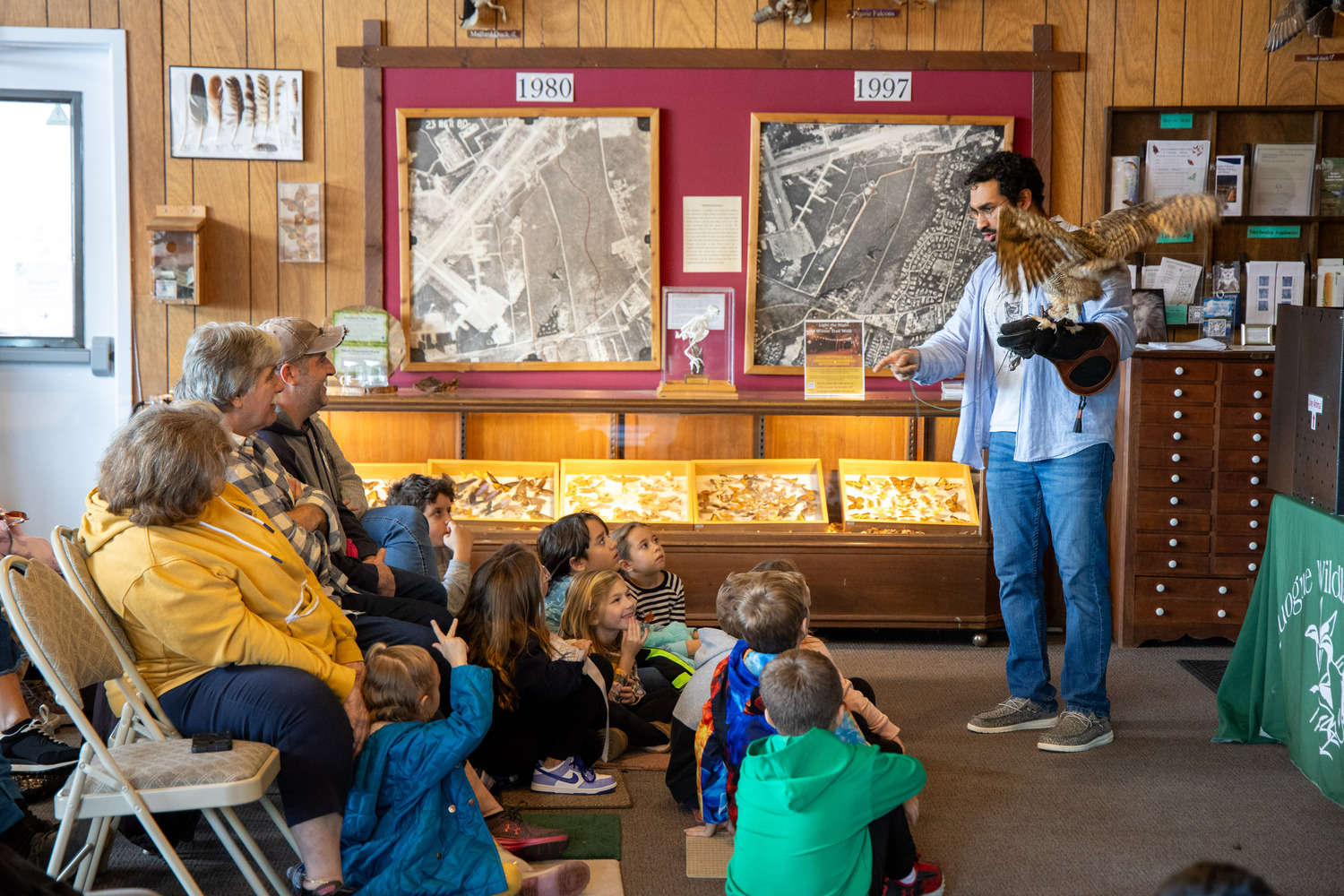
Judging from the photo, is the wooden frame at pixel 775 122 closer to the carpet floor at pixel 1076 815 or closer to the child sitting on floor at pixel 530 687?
the carpet floor at pixel 1076 815

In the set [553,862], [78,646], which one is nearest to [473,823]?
[553,862]

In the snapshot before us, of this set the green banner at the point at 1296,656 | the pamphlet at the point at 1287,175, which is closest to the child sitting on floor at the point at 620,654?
the green banner at the point at 1296,656

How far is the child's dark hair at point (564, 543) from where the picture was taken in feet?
11.8

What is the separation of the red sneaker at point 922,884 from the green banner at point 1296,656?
1.20m

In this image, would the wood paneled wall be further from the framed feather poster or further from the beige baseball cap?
the beige baseball cap

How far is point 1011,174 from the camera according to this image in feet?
11.1

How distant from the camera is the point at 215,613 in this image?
2.17m

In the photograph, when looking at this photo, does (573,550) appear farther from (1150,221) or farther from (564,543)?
(1150,221)

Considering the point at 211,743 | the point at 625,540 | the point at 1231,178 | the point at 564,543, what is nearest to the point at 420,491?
the point at 564,543

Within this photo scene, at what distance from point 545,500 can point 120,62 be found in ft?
8.93

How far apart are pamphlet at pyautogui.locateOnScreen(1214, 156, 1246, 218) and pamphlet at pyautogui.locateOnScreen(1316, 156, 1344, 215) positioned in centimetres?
37

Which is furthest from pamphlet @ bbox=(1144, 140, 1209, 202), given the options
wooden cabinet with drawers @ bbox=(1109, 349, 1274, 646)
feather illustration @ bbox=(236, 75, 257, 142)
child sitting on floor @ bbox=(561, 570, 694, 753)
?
feather illustration @ bbox=(236, 75, 257, 142)

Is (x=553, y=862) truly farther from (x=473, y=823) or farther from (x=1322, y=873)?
(x=1322, y=873)

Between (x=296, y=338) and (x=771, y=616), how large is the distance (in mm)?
1754
